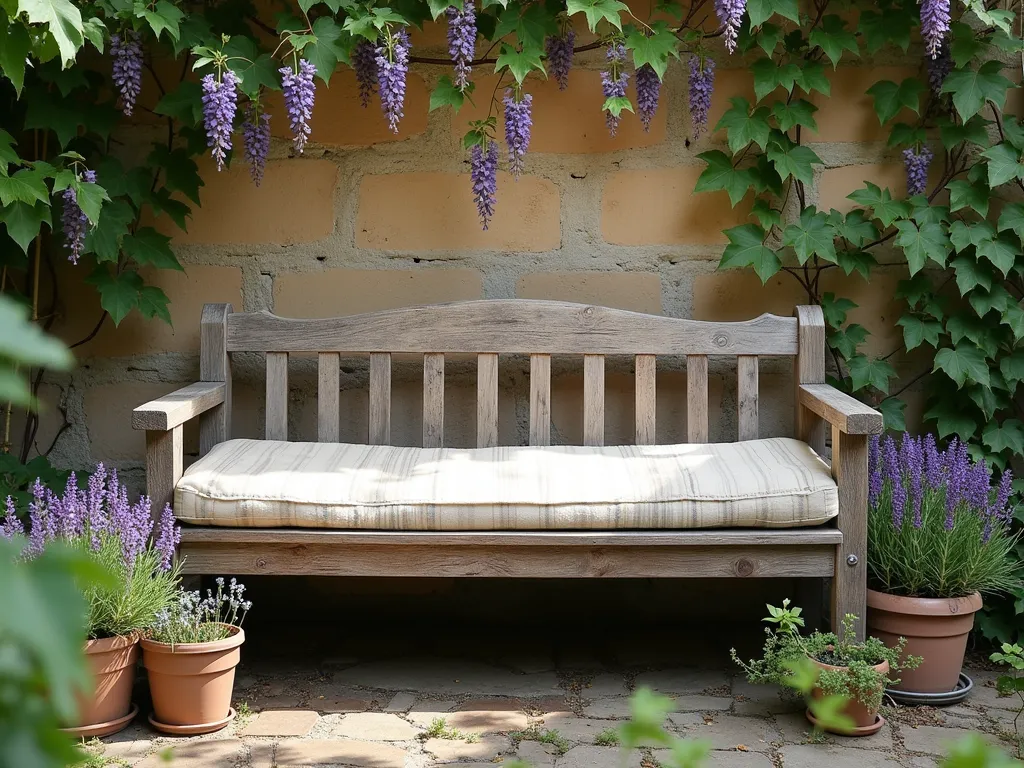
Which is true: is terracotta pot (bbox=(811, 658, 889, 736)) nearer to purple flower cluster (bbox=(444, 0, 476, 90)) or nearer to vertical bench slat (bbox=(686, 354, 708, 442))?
vertical bench slat (bbox=(686, 354, 708, 442))

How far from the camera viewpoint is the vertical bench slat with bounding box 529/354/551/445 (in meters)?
3.09

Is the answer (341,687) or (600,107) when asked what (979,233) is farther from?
(341,687)

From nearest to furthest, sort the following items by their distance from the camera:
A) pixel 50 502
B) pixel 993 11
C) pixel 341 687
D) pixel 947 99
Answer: pixel 50 502 → pixel 341 687 → pixel 993 11 → pixel 947 99

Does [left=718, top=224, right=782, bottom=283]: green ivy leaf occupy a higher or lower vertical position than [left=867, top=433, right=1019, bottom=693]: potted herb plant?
higher

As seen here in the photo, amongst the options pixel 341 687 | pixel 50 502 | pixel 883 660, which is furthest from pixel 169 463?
pixel 883 660

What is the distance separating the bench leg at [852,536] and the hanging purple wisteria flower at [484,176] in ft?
3.93

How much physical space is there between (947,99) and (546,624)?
6.61 feet

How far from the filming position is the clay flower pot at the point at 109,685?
2314 mm

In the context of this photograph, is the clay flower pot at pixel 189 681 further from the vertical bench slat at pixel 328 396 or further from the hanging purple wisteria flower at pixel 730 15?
the hanging purple wisteria flower at pixel 730 15

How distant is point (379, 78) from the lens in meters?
2.88

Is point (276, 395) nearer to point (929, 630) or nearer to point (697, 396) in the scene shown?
point (697, 396)

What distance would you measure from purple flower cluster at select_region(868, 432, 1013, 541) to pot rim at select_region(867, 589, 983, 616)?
7.1 inches

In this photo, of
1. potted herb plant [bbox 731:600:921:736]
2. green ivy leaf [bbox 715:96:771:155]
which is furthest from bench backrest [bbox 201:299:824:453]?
potted herb plant [bbox 731:600:921:736]

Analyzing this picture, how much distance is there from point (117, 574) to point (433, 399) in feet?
3.57
